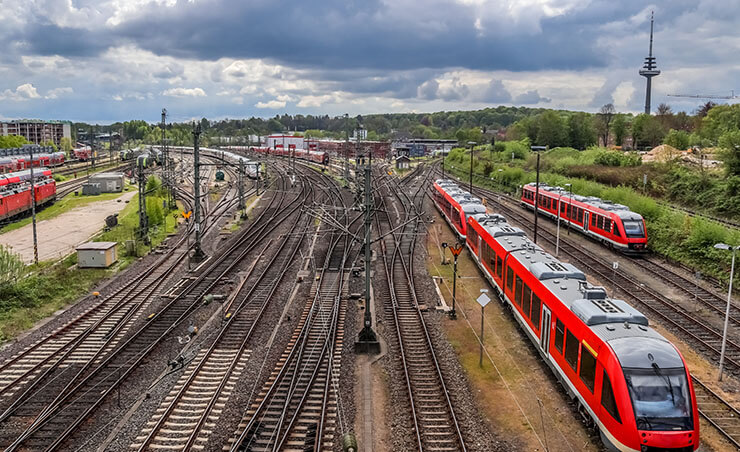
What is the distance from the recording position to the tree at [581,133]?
114 meters

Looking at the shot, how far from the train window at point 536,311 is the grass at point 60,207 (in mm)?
46198

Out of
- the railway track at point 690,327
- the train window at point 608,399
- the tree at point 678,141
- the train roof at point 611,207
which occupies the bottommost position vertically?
the railway track at point 690,327

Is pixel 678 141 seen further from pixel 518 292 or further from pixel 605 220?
pixel 518 292

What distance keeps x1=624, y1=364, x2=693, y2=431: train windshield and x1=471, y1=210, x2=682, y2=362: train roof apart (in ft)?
0.71

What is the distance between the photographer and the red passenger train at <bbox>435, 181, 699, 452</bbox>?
1252 cm

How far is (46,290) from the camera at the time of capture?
27.9m

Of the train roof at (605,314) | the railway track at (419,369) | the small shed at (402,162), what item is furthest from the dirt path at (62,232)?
the small shed at (402,162)

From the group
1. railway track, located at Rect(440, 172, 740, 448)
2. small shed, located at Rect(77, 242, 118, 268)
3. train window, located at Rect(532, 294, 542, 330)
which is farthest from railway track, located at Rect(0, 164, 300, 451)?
railway track, located at Rect(440, 172, 740, 448)

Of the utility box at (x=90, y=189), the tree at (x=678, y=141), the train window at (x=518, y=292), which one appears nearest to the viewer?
the train window at (x=518, y=292)

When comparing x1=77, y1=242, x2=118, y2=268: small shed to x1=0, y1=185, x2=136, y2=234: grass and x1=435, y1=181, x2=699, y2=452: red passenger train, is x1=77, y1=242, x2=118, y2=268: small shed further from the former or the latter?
x1=435, y1=181, x2=699, y2=452: red passenger train

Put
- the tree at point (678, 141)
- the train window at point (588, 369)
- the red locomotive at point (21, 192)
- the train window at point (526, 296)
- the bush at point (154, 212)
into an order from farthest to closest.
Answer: the tree at point (678, 141) < the red locomotive at point (21, 192) < the bush at point (154, 212) < the train window at point (526, 296) < the train window at point (588, 369)

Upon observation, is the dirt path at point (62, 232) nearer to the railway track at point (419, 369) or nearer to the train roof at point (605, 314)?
the railway track at point (419, 369)

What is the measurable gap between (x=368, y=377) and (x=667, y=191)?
1798 inches

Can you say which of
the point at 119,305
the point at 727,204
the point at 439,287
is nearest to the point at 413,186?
the point at 727,204
